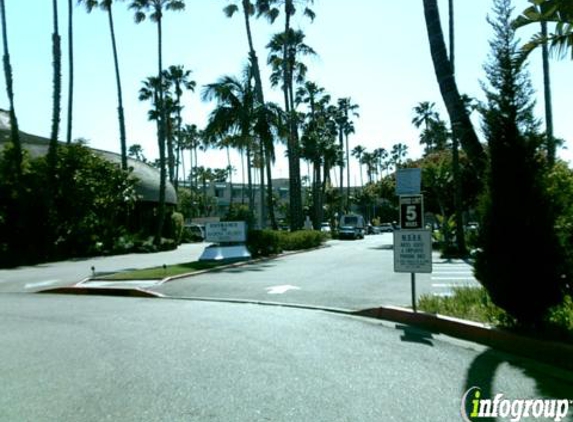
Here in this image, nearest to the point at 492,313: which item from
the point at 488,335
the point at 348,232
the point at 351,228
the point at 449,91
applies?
the point at 488,335

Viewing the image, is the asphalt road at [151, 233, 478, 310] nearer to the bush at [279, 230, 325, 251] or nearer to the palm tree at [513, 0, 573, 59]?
the palm tree at [513, 0, 573, 59]

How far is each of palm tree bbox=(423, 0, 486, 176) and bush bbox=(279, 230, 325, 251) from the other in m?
18.9

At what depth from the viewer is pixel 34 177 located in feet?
98.8

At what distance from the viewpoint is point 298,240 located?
32156 millimetres

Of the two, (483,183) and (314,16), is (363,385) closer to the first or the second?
(483,183)

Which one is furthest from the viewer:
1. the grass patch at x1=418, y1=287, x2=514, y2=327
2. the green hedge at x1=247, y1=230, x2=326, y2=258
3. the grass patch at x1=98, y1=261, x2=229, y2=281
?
the green hedge at x1=247, y1=230, x2=326, y2=258

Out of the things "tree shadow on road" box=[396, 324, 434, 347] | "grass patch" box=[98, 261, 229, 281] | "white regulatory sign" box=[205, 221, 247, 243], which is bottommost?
"tree shadow on road" box=[396, 324, 434, 347]

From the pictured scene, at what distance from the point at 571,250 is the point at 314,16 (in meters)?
33.8

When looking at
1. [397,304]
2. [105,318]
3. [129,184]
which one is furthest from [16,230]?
[397,304]

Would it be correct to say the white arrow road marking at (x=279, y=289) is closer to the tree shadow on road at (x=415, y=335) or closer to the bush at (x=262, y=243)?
the tree shadow on road at (x=415, y=335)

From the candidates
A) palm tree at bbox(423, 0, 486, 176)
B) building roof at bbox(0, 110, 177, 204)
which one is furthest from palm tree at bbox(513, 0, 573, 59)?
building roof at bbox(0, 110, 177, 204)

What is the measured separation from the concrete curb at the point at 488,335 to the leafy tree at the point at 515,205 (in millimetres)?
423

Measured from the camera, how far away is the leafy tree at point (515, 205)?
24.8 feet

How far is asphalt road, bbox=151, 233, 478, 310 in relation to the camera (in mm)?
12562
